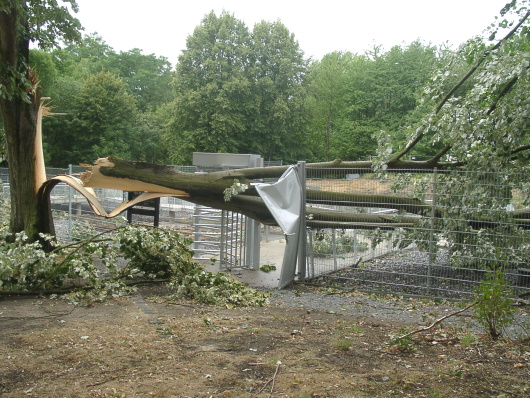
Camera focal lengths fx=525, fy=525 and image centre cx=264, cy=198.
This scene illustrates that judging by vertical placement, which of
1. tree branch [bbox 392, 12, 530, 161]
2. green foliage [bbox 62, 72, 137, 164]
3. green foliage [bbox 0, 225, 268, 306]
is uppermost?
green foliage [bbox 62, 72, 137, 164]

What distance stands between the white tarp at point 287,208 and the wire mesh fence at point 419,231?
19.5 inches

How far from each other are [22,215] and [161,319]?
5.17 metres

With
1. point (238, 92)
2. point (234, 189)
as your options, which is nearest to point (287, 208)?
point (234, 189)

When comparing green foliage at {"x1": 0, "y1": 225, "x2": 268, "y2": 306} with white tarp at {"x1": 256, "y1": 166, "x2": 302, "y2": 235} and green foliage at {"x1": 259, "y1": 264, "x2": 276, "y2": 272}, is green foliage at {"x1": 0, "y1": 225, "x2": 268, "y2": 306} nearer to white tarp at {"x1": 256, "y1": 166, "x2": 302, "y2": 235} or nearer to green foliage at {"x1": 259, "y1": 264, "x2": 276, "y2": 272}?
white tarp at {"x1": 256, "y1": 166, "x2": 302, "y2": 235}

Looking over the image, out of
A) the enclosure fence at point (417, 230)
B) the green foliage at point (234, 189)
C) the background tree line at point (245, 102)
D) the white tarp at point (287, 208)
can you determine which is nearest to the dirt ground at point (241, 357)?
the white tarp at point (287, 208)

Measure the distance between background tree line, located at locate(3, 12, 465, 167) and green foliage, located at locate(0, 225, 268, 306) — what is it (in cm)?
3294

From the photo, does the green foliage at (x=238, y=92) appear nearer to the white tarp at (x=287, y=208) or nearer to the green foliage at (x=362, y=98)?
the green foliage at (x=362, y=98)

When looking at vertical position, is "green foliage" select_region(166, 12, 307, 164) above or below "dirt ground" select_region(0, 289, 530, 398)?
above

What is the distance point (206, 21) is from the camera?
148ft

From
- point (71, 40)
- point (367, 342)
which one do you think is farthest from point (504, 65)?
point (71, 40)

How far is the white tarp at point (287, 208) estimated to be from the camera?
8422 millimetres

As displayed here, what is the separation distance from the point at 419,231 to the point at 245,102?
34933mm

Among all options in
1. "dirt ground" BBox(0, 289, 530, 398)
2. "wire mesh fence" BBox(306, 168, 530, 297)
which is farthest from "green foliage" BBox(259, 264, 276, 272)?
"dirt ground" BBox(0, 289, 530, 398)

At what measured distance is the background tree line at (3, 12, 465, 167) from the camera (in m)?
41.3
